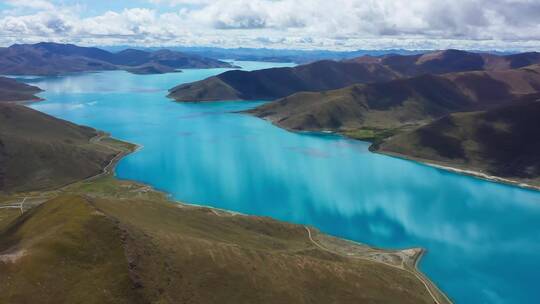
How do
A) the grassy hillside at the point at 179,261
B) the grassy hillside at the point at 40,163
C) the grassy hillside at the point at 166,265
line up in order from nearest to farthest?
1. the grassy hillside at the point at 166,265
2. the grassy hillside at the point at 179,261
3. the grassy hillside at the point at 40,163

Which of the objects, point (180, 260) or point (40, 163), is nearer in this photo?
point (180, 260)

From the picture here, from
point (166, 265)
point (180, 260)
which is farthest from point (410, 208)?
point (166, 265)

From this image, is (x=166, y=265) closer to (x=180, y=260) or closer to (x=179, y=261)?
(x=179, y=261)

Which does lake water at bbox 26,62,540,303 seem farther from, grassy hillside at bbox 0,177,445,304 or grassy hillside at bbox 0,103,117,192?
grassy hillside at bbox 0,103,117,192

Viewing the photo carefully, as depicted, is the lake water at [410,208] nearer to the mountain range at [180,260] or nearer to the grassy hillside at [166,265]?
the mountain range at [180,260]

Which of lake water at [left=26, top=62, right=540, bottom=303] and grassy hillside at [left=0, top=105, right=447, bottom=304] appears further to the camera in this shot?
lake water at [left=26, top=62, right=540, bottom=303]

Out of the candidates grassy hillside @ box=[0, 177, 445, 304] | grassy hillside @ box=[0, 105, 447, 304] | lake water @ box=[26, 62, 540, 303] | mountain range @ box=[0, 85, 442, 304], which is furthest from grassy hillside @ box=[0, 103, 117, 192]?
grassy hillside @ box=[0, 177, 445, 304]

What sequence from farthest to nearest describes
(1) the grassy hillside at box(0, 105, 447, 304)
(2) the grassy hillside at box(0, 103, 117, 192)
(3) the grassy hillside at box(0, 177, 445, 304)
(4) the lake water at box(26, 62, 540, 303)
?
(2) the grassy hillside at box(0, 103, 117, 192) → (4) the lake water at box(26, 62, 540, 303) → (1) the grassy hillside at box(0, 105, 447, 304) → (3) the grassy hillside at box(0, 177, 445, 304)

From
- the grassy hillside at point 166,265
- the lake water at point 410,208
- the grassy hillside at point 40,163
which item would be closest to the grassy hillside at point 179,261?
the grassy hillside at point 166,265

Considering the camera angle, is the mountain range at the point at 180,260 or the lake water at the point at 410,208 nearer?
the mountain range at the point at 180,260

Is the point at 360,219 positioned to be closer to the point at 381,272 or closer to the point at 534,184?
the point at 381,272

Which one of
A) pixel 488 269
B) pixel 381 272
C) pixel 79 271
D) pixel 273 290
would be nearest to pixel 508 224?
pixel 488 269
